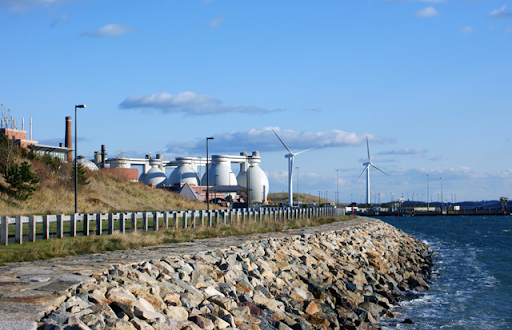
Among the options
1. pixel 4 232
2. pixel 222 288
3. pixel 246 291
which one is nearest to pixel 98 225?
pixel 4 232

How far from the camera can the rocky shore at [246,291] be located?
8.56 meters

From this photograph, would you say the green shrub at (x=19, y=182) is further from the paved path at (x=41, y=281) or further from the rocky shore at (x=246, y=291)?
the paved path at (x=41, y=281)

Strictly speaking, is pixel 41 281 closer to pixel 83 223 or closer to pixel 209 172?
pixel 83 223

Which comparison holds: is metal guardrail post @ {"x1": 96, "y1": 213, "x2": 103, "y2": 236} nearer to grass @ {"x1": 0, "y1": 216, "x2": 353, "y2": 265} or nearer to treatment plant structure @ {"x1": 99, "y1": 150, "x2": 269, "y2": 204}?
grass @ {"x1": 0, "y1": 216, "x2": 353, "y2": 265}

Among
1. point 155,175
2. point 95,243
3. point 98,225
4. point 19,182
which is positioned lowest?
point 95,243

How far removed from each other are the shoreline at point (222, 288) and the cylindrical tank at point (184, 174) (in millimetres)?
104475

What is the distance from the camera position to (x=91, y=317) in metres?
7.68

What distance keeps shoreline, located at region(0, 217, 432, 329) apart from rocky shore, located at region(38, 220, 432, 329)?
0.08 ft

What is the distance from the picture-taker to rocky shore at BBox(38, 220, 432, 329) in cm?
856

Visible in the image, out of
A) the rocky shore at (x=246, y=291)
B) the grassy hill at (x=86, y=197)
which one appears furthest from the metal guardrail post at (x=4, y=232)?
the grassy hill at (x=86, y=197)

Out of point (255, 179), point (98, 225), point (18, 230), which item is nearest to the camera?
point (18, 230)

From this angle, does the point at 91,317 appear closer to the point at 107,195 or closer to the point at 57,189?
the point at 57,189

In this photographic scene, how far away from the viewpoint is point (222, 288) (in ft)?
42.0

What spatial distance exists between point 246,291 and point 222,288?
81 cm
